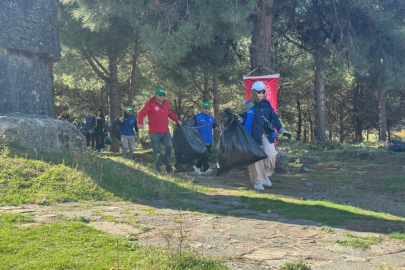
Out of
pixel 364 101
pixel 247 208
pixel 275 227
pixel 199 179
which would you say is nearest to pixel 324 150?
pixel 199 179

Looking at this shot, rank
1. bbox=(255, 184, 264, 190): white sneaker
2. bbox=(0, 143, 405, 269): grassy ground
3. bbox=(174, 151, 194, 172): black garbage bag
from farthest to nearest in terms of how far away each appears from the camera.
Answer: bbox=(174, 151, 194, 172): black garbage bag, bbox=(255, 184, 264, 190): white sneaker, bbox=(0, 143, 405, 269): grassy ground

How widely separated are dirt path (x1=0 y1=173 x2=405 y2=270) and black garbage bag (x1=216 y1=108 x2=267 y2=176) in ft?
6.69

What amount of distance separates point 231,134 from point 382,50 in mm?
7297

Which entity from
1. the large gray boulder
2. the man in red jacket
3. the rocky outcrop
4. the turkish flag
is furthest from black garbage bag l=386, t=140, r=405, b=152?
the rocky outcrop

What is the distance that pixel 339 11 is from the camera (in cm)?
1329

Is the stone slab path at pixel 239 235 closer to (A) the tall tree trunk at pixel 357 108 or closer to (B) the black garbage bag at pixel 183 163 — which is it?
(B) the black garbage bag at pixel 183 163

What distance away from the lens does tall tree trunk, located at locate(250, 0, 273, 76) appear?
12320mm

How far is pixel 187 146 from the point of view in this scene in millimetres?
10758

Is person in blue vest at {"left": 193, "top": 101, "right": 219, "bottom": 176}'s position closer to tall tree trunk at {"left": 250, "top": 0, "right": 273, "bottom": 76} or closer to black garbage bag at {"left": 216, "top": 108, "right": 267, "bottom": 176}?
tall tree trunk at {"left": 250, "top": 0, "right": 273, "bottom": 76}

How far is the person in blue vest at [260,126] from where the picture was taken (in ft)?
27.8

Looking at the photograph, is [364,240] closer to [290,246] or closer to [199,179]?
→ [290,246]

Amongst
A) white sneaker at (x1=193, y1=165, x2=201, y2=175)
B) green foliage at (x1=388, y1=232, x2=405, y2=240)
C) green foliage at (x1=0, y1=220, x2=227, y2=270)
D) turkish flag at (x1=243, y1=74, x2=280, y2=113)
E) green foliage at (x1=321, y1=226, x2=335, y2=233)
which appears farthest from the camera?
turkish flag at (x1=243, y1=74, x2=280, y2=113)

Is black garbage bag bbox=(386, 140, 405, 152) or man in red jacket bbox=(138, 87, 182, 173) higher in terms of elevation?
man in red jacket bbox=(138, 87, 182, 173)

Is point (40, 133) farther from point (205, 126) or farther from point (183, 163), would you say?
point (205, 126)
